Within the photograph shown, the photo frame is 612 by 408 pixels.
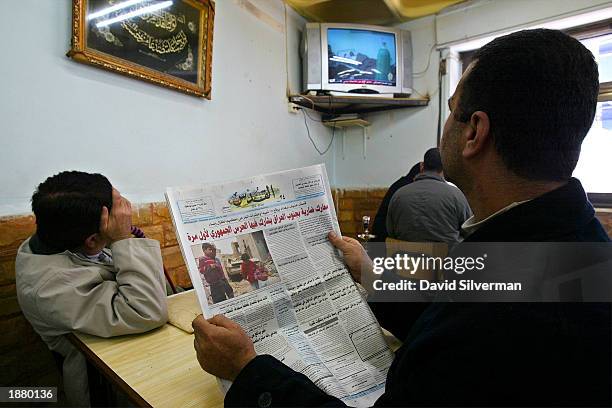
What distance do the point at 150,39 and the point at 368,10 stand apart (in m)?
1.71

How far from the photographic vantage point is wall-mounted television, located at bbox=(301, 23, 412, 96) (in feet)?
7.13

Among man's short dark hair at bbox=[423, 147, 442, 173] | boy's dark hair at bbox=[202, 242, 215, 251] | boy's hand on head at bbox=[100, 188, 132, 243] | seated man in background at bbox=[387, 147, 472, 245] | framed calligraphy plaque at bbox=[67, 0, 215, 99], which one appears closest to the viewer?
boy's dark hair at bbox=[202, 242, 215, 251]

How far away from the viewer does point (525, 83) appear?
434 millimetres

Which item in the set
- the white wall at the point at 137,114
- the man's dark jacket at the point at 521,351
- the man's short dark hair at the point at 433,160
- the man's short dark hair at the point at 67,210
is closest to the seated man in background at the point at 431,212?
the man's short dark hair at the point at 433,160

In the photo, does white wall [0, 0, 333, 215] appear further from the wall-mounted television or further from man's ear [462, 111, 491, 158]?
man's ear [462, 111, 491, 158]

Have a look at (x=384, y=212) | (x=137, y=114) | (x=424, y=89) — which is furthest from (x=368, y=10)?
(x=137, y=114)

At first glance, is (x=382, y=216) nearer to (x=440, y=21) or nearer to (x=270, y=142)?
(x=270, y=142)

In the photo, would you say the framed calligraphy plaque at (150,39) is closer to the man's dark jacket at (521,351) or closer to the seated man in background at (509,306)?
the seated man in background at (509,306)

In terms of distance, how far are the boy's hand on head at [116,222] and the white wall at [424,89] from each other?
211 centimetres

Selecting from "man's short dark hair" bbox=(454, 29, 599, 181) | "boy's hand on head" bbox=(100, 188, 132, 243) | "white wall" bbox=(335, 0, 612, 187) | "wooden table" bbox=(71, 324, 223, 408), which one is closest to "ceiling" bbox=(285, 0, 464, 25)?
"white wall" bbox=(335, 0, 612, 187)

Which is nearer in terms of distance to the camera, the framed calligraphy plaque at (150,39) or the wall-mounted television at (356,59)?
the framed calligraphy plaque at (150,39)

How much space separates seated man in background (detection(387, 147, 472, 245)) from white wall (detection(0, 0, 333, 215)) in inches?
34.9

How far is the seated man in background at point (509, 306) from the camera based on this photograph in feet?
1.06

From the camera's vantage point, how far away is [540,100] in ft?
1.41
